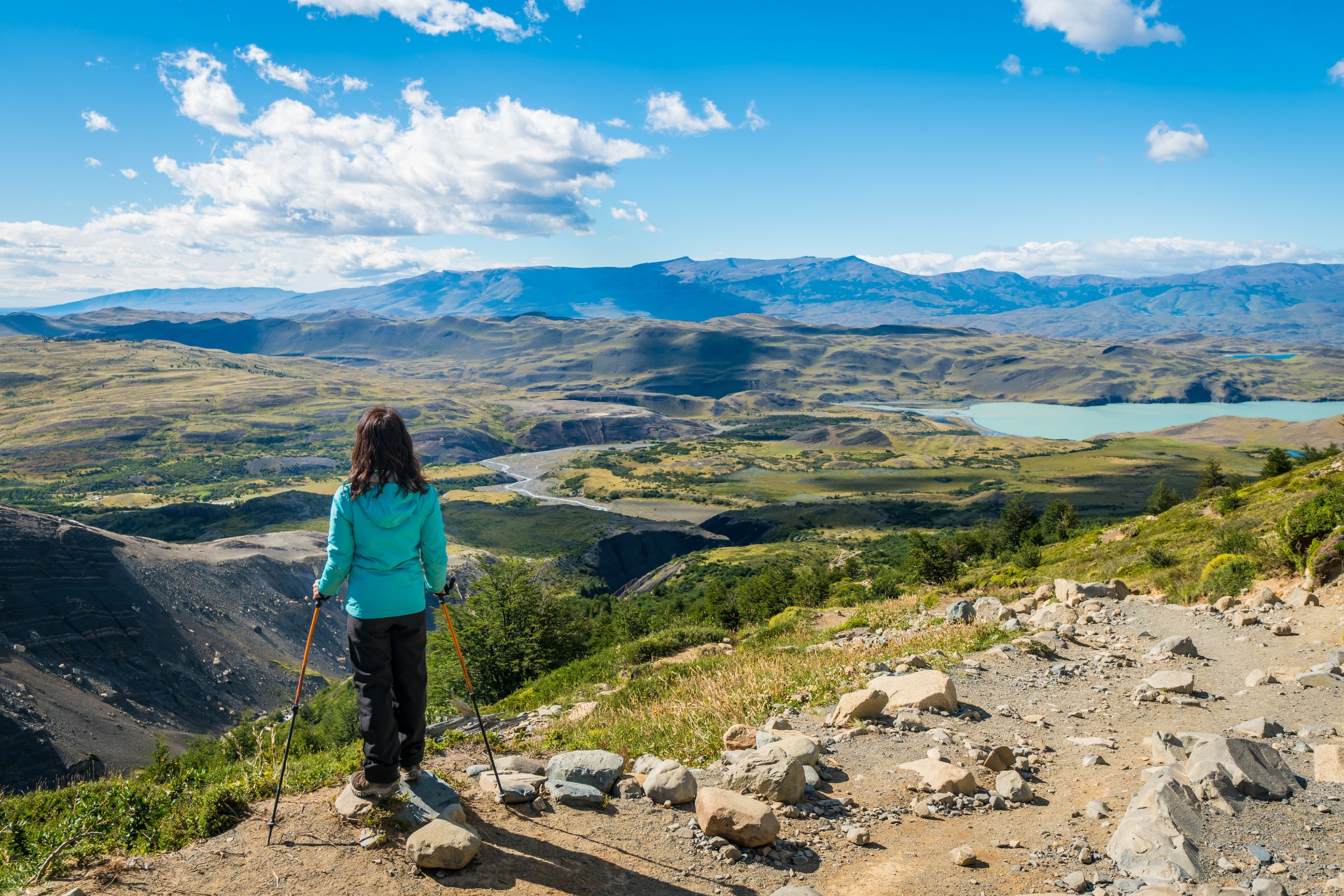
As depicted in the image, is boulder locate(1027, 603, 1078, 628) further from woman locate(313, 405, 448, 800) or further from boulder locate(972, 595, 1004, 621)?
woman locate(313, 405, 448, 800)

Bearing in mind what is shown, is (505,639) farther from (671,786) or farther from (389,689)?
(389,689)

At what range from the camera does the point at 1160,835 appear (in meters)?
5.33

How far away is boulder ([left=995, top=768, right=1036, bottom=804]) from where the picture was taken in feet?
21.4

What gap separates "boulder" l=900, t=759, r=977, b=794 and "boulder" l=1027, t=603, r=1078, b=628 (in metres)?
7.25

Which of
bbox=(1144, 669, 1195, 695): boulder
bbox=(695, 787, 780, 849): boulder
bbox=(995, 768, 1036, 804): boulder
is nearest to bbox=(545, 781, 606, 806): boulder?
bbox=(695, 787, 780, 849): boulder

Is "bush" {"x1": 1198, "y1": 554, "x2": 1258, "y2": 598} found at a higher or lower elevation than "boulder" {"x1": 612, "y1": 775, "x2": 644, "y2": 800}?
lower

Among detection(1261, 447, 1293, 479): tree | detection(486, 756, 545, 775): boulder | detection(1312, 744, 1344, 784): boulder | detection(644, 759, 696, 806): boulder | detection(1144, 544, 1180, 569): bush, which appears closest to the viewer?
detection(1312, 744, 1344, 784): boulder

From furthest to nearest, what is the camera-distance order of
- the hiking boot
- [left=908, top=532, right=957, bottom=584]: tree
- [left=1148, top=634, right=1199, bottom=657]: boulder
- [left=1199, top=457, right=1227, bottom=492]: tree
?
[left=1199, top=457, right=1227, bottom=492]: tree < [left=908, top=532, right=957, bottom=584]: tree < [left=1148, top=634, right=1199, bottom=657]: boulder < the hiking boot

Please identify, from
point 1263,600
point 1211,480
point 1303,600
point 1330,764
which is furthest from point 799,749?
point 1211,480

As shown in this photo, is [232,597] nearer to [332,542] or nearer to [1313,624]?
[332,542]

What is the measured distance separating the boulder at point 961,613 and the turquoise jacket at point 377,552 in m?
11.8

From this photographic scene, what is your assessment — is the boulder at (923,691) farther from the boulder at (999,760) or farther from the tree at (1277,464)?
the tree at (1277,464)

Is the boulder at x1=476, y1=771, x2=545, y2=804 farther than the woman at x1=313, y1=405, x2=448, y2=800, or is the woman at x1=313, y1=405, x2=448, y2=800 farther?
the boulder at x1=476, y1=771, x2=545, y2=804

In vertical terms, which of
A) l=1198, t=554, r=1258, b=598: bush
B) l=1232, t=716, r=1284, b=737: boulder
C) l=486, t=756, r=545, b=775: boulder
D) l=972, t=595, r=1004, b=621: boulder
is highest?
l=1232, t=716, r=1284, b=737: boulder
